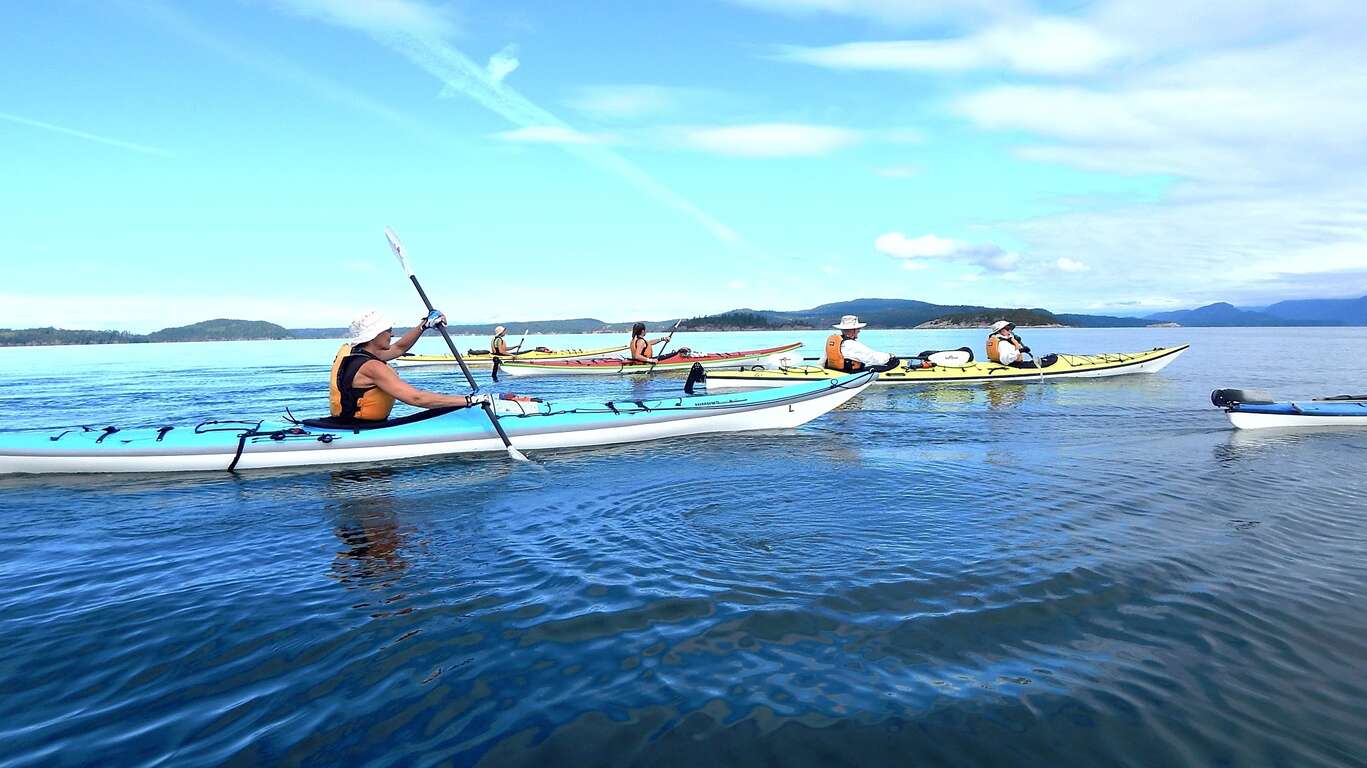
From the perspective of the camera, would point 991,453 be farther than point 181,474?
Yes

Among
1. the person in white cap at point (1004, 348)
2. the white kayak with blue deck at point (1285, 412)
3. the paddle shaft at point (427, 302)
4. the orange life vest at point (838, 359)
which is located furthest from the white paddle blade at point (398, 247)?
the person in white cap at point (1004, 348)

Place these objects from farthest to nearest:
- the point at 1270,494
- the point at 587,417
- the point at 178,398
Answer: the point at 178,398 < the point at 587,417 < the point at 1270,494

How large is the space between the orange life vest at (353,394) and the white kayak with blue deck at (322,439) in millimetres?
229

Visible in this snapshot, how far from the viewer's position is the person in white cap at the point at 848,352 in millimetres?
18828

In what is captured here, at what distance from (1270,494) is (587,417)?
10402 millimetres

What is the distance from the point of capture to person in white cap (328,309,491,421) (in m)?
9.89

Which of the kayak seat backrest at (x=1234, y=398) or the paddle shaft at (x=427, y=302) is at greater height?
the paddle shaft at (x=427, y=302)

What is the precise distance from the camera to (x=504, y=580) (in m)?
5.76

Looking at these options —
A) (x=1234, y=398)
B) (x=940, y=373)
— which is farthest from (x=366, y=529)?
(x=940, y=373)

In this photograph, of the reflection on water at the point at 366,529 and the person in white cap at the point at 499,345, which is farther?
the person in white cap at the point at 499,345

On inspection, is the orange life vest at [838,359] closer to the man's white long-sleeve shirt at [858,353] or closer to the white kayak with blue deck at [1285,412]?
the man's white long-sleeve shirt at [858,353]

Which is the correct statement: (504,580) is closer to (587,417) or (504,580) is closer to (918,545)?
(918,545)

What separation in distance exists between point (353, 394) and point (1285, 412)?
721 inches

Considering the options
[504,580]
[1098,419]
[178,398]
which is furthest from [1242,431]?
[178,398]
